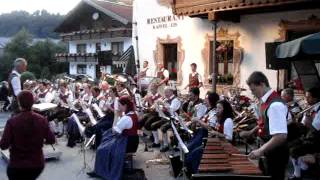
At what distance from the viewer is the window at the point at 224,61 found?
14070 millimetres

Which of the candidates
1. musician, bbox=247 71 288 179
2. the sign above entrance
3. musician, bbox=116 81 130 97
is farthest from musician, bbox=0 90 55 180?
the sign above entrance

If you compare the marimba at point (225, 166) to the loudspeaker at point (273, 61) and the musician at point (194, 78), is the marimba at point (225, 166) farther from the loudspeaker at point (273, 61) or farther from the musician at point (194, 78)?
the musician at point (194, 78)

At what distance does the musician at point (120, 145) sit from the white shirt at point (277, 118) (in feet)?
11.5

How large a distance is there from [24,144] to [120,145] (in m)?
2.62

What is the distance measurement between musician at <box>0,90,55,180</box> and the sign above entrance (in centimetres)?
1111

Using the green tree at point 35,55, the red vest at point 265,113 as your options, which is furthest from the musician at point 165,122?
the green tree at point 35,55

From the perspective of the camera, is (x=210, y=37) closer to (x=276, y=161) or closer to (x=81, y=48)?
(x=276, y=161)

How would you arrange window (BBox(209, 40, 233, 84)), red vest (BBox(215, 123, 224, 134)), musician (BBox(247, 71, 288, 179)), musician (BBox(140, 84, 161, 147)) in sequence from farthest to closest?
window (BBox(209, 40, 233, 84)) → musician (BBox(140, 84, 161, 147)) → red vest (BBox(215, 123, 224, 134)) → musician (BBox(247, 71, 288, 179))

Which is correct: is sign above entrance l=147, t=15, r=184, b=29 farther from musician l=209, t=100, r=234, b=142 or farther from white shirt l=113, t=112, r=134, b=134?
musician l=209, t=100, r=234, b=142

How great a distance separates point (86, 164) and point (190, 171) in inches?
110

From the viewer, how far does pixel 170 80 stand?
1616 centimetres

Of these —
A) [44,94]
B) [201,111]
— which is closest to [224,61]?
[44,94]

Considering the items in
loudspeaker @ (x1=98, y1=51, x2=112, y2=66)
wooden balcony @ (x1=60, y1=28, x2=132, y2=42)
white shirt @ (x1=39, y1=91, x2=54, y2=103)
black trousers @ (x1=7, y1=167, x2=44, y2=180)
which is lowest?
black trousers @ (x1=7, y1=167, x2=44, y2=180)

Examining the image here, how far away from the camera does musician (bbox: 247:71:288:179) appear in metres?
4.34
